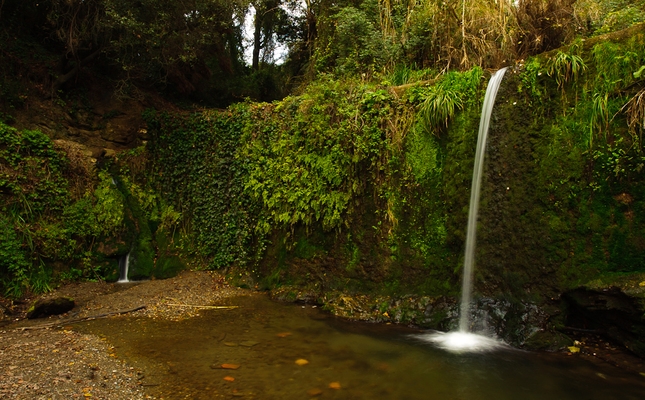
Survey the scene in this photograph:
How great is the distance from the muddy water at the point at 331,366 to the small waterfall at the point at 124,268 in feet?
9.30

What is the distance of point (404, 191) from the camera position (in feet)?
22.7

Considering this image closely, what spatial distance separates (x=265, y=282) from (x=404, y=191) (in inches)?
136

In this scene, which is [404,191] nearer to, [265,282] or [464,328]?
[464,328]

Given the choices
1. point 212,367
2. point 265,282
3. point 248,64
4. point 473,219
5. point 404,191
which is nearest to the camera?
point 212,367


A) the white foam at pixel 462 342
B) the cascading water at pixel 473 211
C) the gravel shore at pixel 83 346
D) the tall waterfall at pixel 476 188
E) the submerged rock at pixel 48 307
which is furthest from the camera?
the submerged rock at pixel 48 307

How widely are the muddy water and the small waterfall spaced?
112 inches

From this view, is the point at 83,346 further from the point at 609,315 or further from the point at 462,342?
the point at 609,315

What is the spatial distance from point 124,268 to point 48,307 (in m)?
2.64

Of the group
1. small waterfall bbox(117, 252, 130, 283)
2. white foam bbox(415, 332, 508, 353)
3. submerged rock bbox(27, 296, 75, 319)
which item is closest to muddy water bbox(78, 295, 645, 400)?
white foam bbox(415, 332, 508, 353)

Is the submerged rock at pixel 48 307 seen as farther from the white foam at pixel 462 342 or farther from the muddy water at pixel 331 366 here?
the white foam at pixel 462 342

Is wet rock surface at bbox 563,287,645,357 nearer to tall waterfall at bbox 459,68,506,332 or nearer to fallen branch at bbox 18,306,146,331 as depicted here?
tall waterfall at bbox 459,68,506,332

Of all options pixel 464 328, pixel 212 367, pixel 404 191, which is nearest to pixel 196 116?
pixel 404 191

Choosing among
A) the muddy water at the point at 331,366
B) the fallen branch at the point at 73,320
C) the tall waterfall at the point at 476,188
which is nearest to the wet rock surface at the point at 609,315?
the muddy water at the point at 331,366

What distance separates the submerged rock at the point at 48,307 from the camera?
20.0 feet
